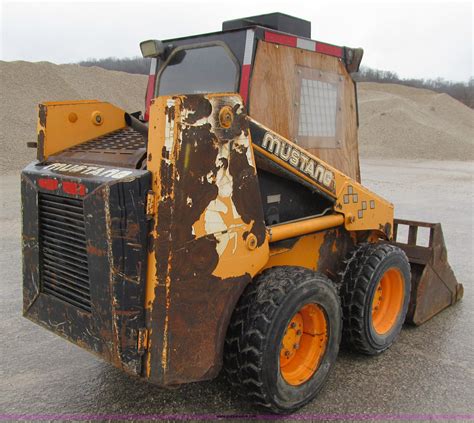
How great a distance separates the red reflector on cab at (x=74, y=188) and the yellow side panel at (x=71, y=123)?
0.57m

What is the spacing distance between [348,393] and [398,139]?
2519 cm

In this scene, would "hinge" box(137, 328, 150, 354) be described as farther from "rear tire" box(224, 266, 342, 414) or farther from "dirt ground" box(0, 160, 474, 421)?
"dirt ground" box(0, 160, 474, 421)

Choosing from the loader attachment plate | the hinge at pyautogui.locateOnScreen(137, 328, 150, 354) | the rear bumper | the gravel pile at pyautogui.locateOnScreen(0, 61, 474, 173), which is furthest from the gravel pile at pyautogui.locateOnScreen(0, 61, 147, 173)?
A: the hinge at pyautogui.locateOnScreen(137, 328, 150, 354)

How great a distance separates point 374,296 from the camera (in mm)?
3688

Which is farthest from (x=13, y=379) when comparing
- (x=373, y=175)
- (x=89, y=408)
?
(x=373, y=175)

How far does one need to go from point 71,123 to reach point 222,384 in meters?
1.96

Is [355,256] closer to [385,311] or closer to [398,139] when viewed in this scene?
[385,311]

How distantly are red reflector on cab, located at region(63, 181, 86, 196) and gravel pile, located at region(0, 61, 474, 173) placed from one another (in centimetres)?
1385

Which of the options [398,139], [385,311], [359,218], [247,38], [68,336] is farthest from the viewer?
[398,139]

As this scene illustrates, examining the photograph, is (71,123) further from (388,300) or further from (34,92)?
(34,92)

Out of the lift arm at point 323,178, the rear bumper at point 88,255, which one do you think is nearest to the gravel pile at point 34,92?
the rear bumper at point 88,255

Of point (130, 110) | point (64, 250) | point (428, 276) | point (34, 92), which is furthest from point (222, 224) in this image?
point (130, 110)

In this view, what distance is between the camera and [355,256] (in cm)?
370

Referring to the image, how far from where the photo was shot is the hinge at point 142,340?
2482 millimetres
